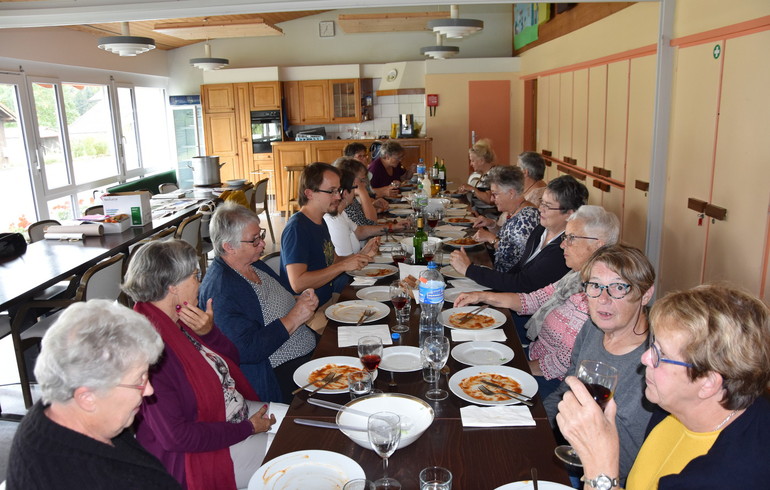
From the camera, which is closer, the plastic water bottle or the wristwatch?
the wristwatch

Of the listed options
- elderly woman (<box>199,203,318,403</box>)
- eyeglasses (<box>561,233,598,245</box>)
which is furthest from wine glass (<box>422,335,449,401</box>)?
eyeglasses (<box>561,233,598,245</box>)

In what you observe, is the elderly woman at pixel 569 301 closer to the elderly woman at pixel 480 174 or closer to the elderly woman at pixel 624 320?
the elderly woman at pixel 624 320

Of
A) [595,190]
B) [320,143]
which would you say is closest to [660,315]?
[595,190]

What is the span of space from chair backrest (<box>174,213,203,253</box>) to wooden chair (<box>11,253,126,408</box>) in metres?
1.28

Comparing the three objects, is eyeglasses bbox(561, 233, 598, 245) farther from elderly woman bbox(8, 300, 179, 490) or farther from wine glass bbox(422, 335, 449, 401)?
elderly woman bbox(8, 300, 179, 490)

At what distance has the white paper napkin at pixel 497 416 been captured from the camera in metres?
1.77

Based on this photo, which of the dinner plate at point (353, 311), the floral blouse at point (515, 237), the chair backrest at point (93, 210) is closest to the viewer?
Answer: the dinner plate at point (353, 311)

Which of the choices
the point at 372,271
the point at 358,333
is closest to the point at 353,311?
the point at 358,333

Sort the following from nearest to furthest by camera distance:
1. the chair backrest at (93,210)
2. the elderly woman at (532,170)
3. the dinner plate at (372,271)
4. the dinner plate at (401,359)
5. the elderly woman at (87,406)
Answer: the elderly woman at (87,406) < the dinner plate at (401,359) < the dinner plate at (372,271) < the elderly woman at (532,170) < the chair backrest at (93,210)

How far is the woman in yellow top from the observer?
4.27ft

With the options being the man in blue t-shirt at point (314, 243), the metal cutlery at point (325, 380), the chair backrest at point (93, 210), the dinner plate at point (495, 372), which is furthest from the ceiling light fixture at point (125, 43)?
the dinner plate at point (495, 372)

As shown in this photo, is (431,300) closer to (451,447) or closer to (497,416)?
(497,416)

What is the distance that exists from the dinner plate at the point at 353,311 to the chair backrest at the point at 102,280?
5.90 feet

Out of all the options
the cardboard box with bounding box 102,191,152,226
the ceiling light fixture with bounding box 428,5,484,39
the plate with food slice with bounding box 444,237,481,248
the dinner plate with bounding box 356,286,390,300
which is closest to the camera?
the dinner plate with bounding box 356,286,390,300
